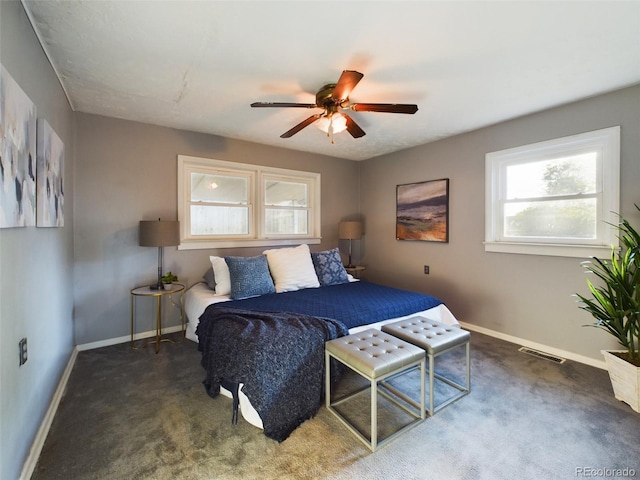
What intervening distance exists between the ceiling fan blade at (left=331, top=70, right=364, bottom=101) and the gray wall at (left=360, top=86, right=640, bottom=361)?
2.16 meters

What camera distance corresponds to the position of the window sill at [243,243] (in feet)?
11.6

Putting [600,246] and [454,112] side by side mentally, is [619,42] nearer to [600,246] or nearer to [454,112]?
[454,112]

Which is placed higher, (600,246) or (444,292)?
(600,246)

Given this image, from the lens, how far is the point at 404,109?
2.16m

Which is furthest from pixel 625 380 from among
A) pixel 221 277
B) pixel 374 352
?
pixel 221 277

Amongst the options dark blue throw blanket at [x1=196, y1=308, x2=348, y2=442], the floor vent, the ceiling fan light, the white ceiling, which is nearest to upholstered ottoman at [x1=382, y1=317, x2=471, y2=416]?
dark blue throw blanket at [x1=196, y1=308, x2=348, y2=442]

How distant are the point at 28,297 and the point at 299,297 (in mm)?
1981

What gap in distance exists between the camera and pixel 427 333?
2172 millimetres

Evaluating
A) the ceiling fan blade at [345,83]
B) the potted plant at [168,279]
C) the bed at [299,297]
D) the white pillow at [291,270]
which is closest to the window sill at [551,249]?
the bed at [299,297]

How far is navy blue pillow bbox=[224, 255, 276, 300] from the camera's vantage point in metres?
2.93

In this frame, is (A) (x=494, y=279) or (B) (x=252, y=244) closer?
(A) (x=494, y=279)

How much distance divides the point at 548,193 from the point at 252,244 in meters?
3.56

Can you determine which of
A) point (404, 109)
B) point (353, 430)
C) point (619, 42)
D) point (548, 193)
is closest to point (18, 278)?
point (353, 430)

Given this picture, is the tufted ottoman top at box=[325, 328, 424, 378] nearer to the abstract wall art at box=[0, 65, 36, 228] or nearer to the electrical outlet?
the electrical outlet
